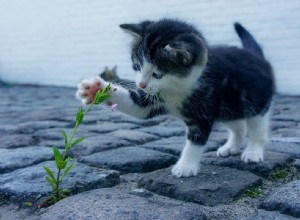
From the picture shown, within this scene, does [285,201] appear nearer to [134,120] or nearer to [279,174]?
[279,174]

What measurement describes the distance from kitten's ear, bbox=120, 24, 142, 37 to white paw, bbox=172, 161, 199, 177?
70 cm

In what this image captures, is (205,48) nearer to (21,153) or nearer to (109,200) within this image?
(109,200)

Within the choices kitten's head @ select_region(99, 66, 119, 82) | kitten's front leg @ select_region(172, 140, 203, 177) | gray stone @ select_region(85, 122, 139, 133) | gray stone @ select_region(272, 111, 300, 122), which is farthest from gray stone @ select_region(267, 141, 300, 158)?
kitten's head @ select_region(99, 66, 119, 82)

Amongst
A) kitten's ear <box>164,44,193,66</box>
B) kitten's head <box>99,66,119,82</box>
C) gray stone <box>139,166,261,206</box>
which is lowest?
gray stone <box>139,166,261,206</box>

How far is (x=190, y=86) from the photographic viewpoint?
7.05 feet

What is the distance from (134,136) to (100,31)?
5.94m

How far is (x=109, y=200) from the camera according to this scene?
165cm

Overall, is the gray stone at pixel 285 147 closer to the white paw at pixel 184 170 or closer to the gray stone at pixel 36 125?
the white paw at pixel 184 170

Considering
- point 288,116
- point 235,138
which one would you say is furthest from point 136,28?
point 288,116

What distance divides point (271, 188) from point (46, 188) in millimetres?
1006

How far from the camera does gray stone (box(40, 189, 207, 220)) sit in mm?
1504

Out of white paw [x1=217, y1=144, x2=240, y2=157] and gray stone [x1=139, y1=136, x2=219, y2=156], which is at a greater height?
white paw [x1=217, y1=144, x2=240, y2=157]

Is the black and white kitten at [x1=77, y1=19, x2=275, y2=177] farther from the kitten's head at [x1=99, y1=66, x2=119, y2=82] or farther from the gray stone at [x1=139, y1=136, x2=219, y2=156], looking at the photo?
the kitten's head at [x1=99, y1=66, x2=119, y2=82]

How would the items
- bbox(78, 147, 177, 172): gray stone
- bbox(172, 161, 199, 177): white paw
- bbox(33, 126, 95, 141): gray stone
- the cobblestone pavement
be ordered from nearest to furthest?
the cobblestone pavement → bbox(172, 161, 199, 177): white paw → bbox(78, 147, 177, 172): gray stone → bbox(33, 126, 95, 141): gray stone
